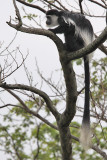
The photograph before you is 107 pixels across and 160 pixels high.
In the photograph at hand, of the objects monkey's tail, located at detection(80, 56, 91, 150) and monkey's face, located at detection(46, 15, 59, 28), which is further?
monkey's face, located at detection(46, 15, 59, 28)

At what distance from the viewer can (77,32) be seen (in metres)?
3.00

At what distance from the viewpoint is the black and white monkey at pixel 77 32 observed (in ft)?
9.30

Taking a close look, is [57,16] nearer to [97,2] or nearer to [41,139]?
[97,2]

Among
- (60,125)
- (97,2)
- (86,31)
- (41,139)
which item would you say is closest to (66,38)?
(86,31)

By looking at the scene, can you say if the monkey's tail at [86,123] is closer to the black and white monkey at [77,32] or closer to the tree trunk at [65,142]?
the black and white monkey at [77,32]

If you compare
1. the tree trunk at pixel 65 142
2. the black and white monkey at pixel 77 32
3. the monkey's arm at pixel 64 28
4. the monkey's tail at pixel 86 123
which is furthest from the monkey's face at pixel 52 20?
the tree trunk at pixel 65 142

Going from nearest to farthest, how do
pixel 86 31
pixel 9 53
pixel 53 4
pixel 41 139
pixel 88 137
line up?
1. pixel 9 53
2. pixel 88 137
3. pixel 86 31
4. pixel 53 4
5. pixel 41 139

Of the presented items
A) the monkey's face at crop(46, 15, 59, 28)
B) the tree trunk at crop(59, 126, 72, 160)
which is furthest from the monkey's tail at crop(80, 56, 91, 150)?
the monkey's face at crop(46, 15, 59, 28)

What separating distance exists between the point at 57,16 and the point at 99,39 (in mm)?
1363

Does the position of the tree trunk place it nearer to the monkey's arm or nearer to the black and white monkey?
the black and white monkey

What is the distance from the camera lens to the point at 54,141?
507 cm

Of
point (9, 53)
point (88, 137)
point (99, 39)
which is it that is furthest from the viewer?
point (88, 137)

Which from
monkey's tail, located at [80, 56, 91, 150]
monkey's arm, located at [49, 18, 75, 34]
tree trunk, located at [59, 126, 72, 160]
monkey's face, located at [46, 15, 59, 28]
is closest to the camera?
tree trunk, located at [59, 126, 72, 160]

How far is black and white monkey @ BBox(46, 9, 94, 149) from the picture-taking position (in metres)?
2.83
